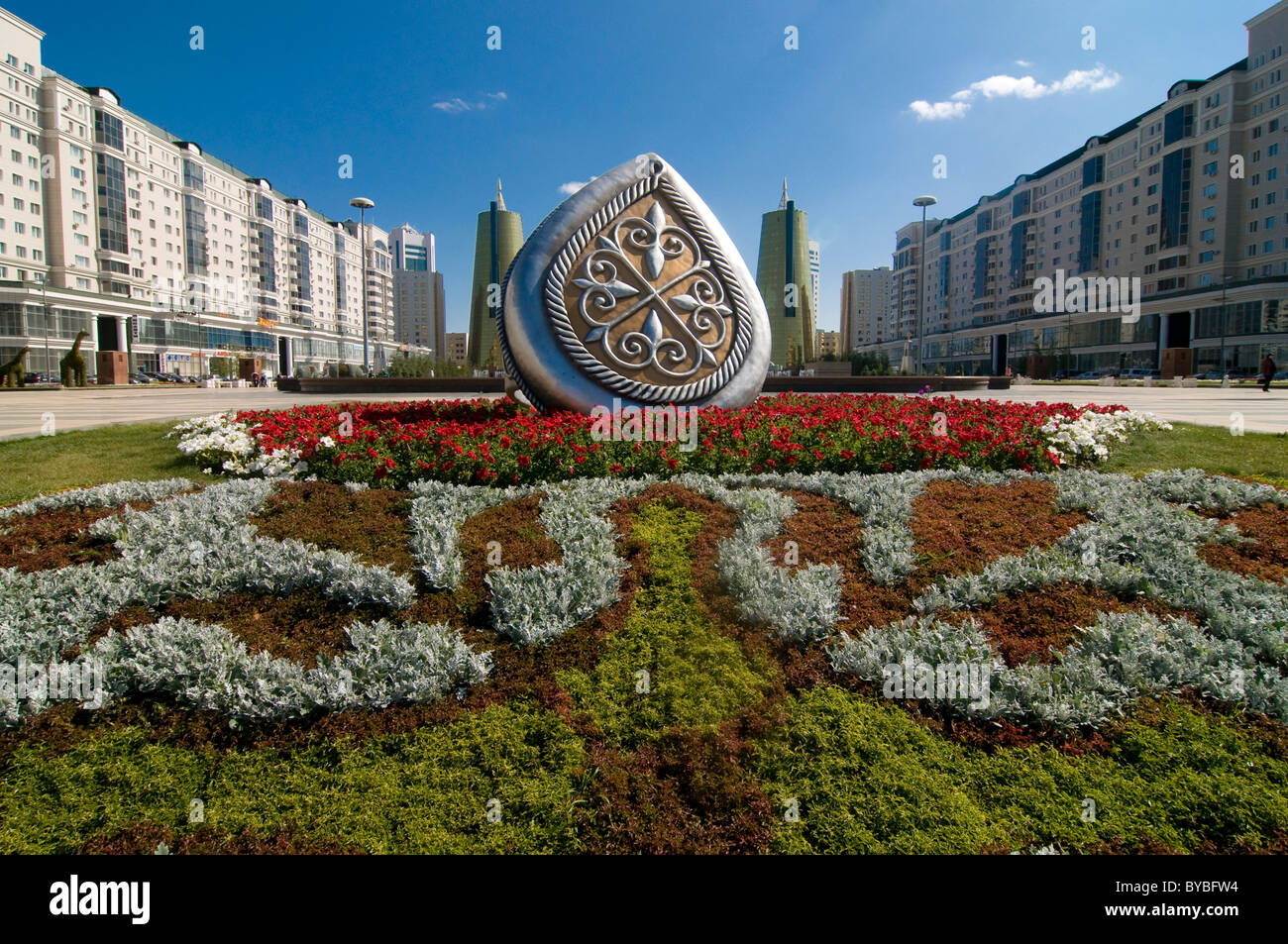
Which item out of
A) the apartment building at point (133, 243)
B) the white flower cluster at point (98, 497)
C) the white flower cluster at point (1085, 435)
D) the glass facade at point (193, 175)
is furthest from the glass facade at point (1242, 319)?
the glass facade at point (193, 175)

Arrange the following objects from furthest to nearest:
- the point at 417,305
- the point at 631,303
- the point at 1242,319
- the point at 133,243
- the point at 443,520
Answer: the point at 417,305, the point at 133,243, the point at 1242,319, the point at 631,303, the point at 443,520

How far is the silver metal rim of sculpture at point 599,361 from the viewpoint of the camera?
8078 millimetres

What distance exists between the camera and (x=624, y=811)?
2.56 metres

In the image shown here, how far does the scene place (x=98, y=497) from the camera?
18.8 feet

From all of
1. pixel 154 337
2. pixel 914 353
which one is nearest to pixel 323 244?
pixel 154 337

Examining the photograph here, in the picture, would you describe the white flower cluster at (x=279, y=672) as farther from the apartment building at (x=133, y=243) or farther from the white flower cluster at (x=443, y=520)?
the apartment building at (x=133, y=243)

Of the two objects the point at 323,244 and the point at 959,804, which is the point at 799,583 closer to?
the point at 959,804

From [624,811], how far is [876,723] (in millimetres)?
1142

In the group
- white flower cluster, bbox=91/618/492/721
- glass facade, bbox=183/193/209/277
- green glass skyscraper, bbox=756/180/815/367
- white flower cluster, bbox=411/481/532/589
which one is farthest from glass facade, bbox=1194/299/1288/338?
glass facade, bbox=183/193/209/277

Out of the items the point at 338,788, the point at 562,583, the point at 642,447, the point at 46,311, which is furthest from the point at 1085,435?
the point at 46,311

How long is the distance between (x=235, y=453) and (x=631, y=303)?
190 inches

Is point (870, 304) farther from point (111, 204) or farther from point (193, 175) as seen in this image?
point (111, 204)

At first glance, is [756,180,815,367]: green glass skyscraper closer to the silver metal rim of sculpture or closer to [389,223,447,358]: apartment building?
the silver metal rim of sculpture
